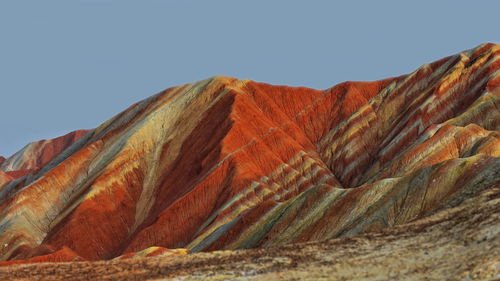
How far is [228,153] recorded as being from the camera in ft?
356

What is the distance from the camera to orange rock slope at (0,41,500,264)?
9662 centimetres

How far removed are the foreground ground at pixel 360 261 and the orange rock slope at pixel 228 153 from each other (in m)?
45.8

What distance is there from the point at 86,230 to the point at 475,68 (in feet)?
198

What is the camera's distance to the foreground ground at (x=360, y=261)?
24688 mm

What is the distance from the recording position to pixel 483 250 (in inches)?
969

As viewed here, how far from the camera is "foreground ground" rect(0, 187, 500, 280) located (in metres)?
24.7

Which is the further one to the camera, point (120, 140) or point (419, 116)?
point (120, 140)

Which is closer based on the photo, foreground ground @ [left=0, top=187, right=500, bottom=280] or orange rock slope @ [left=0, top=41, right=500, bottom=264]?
foreground ground @ [left=0, top=187, right=500, bottom=280]

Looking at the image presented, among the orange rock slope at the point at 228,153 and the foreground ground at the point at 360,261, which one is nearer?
the foreground ground at the point at 360,261

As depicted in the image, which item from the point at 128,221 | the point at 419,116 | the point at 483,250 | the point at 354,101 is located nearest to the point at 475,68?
the point at 419,116

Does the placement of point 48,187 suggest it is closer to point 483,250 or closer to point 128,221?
point 128,221

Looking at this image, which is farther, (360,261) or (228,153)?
(228,153)

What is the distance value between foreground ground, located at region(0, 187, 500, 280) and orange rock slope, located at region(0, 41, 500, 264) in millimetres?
45839

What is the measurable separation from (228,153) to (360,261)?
81.8 m
